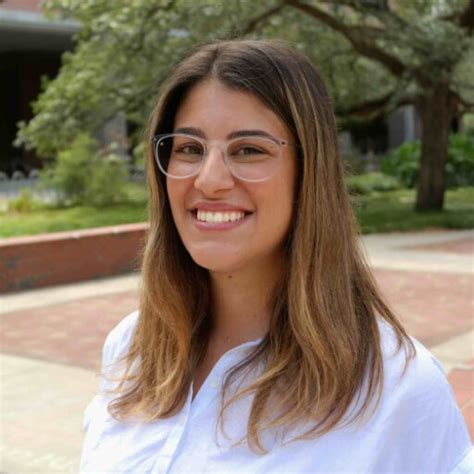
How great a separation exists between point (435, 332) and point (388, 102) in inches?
442

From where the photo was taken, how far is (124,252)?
10188mm

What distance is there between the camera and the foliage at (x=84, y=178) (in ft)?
56.1

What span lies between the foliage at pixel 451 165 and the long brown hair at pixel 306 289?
72.5 ft


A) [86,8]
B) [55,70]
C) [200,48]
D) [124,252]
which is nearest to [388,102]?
[86,8]

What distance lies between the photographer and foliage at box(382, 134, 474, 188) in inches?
923

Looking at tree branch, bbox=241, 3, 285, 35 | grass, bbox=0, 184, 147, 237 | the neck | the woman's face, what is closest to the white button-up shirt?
the neck

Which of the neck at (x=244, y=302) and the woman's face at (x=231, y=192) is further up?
the woman's face at (x=231, y=192)

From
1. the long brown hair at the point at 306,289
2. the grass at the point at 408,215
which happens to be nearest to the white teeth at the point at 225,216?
the long brown hair at the point at 306,289

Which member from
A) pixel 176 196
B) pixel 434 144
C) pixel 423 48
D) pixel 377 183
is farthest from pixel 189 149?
pixel 377 183

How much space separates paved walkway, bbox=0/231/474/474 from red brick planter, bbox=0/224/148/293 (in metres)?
0.25

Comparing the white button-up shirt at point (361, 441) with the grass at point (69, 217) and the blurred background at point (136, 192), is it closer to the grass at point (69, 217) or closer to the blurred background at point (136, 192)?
the blurred background at point (136, 192)

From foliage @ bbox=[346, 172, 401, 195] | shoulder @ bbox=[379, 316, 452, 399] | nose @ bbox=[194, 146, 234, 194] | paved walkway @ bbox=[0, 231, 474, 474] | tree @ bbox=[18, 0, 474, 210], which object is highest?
tree @ bbox=[18, 0, 474, 210]

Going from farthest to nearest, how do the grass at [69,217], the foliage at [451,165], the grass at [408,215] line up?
the foliage at [451,165] → the grass at [408,215] → the grass at [69,217]

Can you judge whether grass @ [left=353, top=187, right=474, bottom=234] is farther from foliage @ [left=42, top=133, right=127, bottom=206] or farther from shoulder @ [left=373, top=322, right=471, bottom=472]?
shoulder @ [left=373, top=322, right=471, bottom=472]
